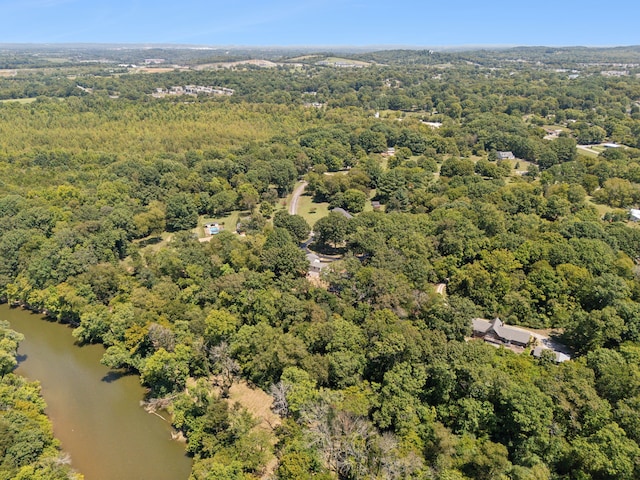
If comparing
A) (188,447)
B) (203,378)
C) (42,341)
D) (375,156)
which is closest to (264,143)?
(375,156)

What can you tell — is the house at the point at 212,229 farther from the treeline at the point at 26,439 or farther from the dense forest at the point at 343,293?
the treeline at the point at 26,439

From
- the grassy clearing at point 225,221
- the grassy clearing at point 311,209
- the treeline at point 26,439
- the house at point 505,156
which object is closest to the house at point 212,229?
the grassy clearing at point 225,221

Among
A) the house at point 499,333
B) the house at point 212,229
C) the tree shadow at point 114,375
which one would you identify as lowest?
the tree shadow at point 114,375

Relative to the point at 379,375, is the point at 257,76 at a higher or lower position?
higher

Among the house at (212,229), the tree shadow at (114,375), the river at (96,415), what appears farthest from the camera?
the house at (212,229)

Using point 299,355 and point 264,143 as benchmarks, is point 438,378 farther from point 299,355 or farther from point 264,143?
point 264,143

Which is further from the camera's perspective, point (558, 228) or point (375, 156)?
point (375, 156)

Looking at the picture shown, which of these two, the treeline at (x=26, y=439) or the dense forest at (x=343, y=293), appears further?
the dense forest at (x=343, y=293)

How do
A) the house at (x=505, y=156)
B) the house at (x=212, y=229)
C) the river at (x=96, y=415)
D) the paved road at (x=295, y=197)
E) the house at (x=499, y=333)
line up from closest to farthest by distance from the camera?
1. the river at (x=96, y=415)
2. the house at (x=499, y=333)
3. the house at (x=212, y=229)
4. the paved road at (x=295, y=197)
5. the house at (x=505, y=156)
